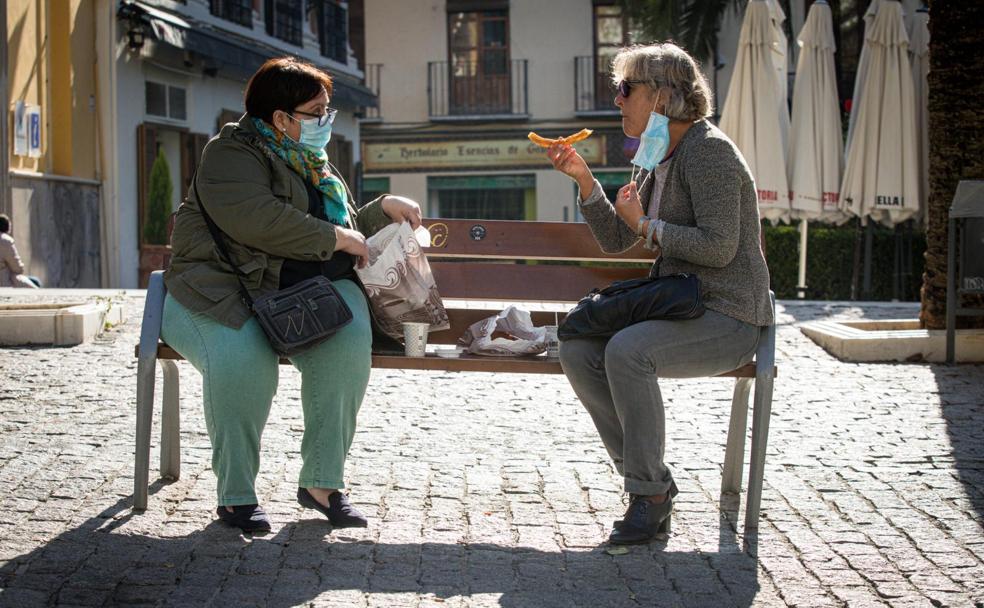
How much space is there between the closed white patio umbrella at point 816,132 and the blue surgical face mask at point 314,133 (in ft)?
28.9

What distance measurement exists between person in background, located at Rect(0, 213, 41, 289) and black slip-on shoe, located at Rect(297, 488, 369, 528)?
953 centimetres

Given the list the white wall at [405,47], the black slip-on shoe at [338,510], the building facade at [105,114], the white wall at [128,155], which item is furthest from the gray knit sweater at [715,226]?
the white wall at [405,47]

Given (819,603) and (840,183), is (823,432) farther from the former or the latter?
(840,183)

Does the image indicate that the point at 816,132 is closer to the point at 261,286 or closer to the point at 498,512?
the point at 498,512

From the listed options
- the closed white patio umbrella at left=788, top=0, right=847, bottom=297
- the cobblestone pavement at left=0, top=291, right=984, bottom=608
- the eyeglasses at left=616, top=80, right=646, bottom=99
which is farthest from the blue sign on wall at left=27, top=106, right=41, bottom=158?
the eyeglasses at left=616, top=80, right=646, bottom=99

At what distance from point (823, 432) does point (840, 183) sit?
7.44 meters

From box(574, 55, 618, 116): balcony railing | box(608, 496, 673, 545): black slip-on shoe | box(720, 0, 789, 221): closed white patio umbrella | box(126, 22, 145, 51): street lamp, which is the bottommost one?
box(608, 496, 673, 545): black slip-on shoe

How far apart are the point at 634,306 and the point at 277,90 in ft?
4.40

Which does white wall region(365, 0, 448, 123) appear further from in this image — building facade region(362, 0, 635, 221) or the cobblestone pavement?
the cobblestone pavement

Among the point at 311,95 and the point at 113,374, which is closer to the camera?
the point at 311,95

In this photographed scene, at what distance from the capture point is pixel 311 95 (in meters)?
4.34

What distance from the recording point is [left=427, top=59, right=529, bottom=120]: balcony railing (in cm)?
3278

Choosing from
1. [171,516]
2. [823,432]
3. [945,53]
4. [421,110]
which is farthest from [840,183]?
[421,110]

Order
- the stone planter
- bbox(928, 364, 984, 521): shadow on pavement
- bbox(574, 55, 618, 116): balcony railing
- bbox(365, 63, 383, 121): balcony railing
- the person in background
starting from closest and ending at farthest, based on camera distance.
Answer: bbox(928, 364, 984, 521): shadow on pavement, the stone planter, the person in background, bbox(574, 55, 618, 116): balcony railing, bbox(365, 63, 383, 121): balcony railing
